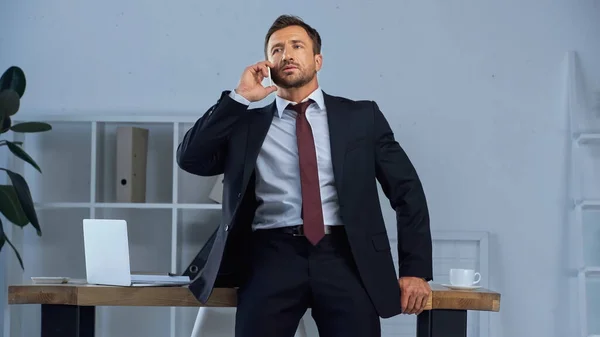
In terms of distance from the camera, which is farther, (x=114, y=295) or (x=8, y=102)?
(x=8, y=102)

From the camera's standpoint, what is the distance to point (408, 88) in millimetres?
3945

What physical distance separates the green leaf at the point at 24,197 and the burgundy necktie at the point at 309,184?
177cm

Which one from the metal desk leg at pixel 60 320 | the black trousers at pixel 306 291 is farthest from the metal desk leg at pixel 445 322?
the metal desk leg at pixel 60 320

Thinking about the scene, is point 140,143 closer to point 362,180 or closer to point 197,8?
point 197,8

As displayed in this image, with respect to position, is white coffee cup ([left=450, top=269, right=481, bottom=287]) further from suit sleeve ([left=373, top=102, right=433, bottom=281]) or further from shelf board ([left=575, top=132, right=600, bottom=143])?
shelf board ([left=575, top=132, right=600, bottom=143])

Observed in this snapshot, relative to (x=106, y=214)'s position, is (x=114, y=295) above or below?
below

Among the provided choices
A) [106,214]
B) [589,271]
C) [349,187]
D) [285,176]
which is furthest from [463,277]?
[106,214]

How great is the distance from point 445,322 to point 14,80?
2314mm

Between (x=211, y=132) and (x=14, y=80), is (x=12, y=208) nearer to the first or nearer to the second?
(x=14, y=80)

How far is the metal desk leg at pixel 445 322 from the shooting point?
2426 mm

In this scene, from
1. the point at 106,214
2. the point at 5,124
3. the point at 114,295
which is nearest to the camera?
the point at 114,295

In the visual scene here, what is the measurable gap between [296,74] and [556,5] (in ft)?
6.70

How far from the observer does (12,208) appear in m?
3.61

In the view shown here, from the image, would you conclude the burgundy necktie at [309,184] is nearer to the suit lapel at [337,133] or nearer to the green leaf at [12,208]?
the suit lapel at [337,133]
